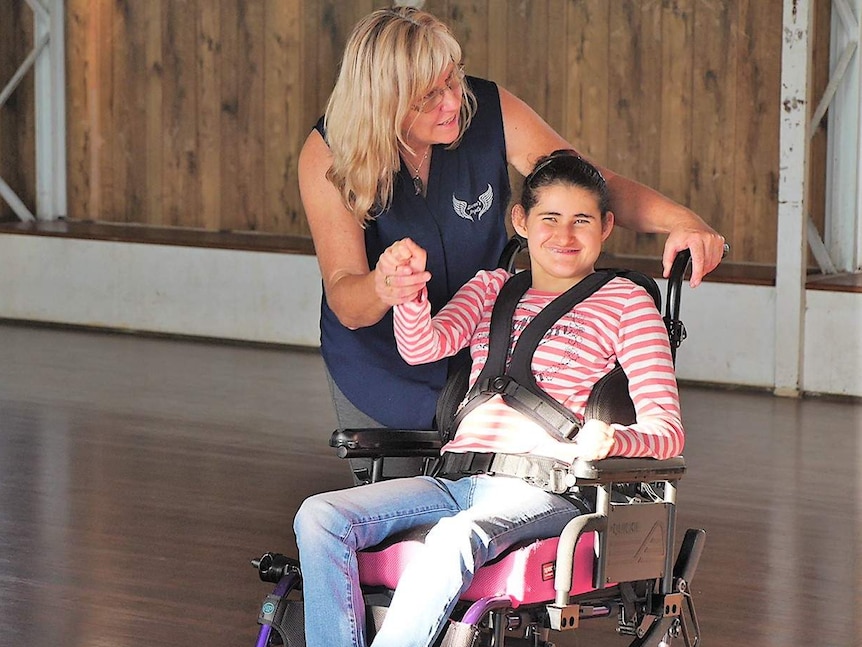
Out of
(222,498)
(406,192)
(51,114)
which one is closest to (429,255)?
(406,192)

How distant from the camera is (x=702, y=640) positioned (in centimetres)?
339

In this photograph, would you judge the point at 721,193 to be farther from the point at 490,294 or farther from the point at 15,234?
the point at 490,294

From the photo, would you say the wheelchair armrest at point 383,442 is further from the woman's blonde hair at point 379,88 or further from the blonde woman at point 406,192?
the woman's blonde hair at point 379,88

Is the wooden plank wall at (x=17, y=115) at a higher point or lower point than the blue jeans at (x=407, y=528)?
higher

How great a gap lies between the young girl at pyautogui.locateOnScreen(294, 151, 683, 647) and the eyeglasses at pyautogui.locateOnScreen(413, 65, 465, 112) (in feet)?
0.69

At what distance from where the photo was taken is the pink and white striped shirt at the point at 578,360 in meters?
2.54

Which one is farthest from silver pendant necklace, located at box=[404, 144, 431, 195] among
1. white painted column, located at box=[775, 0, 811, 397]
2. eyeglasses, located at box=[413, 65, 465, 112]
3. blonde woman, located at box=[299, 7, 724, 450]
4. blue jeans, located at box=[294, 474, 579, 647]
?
white painted column, located at box=[775, 0, 811, 397]

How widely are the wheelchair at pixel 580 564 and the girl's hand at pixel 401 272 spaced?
12.4 inches

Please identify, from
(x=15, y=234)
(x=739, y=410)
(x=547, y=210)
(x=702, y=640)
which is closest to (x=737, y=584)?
(x=702, y=640)

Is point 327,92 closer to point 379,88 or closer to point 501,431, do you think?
point 379,88

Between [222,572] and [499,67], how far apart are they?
4.16 meters

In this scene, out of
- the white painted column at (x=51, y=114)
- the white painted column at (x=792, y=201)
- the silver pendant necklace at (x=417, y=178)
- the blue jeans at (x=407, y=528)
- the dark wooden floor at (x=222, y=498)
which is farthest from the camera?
the white painted column at (x=51, y=114)

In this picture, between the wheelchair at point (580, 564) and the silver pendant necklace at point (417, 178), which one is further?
the silver pendant necklace at point (417, 178)

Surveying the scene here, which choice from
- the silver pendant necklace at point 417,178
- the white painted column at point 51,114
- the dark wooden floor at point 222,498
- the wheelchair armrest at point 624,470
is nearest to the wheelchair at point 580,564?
the wheelchair armrest at point 624,470
